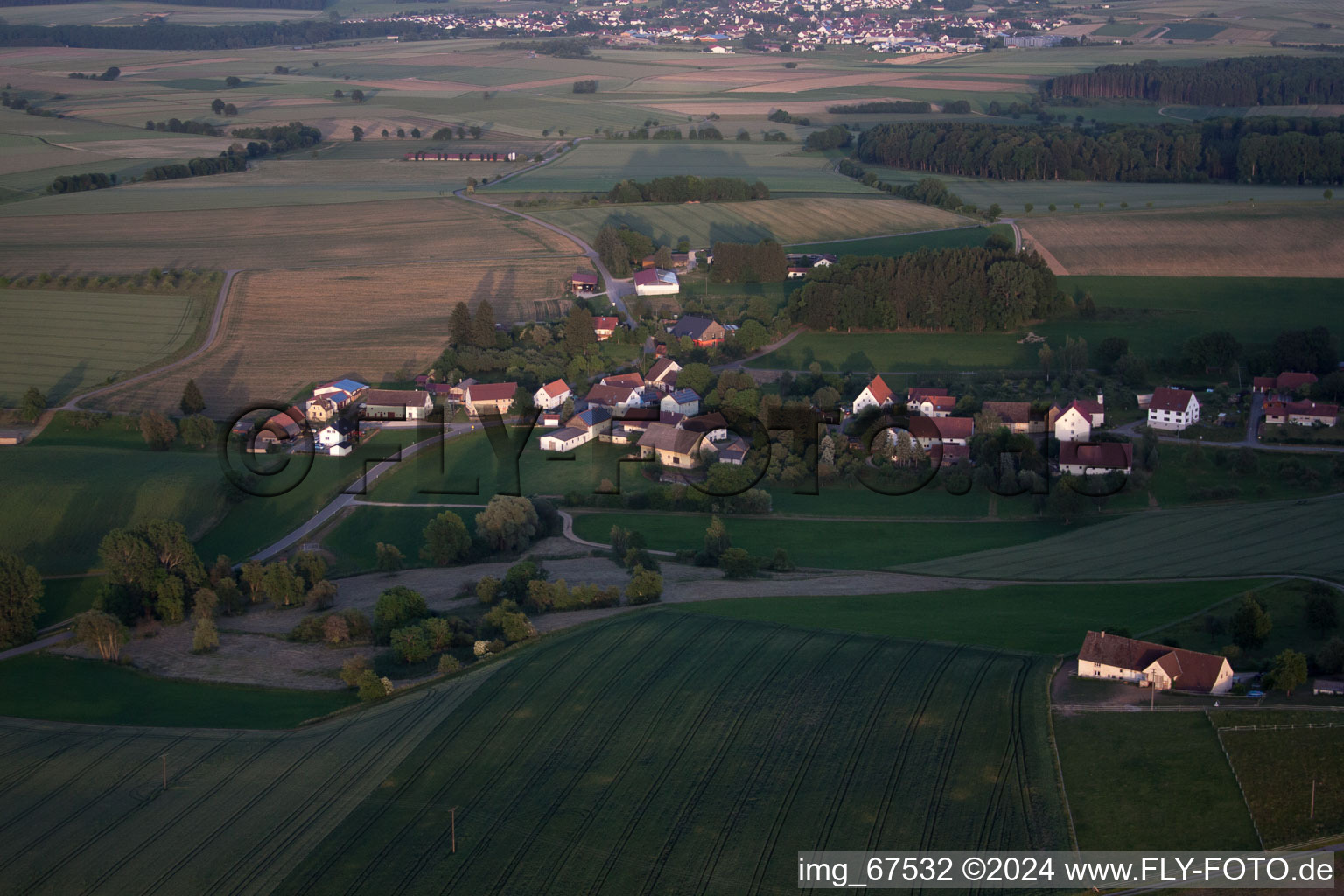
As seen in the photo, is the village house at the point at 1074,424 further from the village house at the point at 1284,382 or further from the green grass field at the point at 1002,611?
the green grass field at the point at 1002,611

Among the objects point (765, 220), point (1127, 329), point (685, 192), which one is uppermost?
point (685, 192)

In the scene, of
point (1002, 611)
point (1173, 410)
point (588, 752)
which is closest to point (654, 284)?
point (1173, 410)

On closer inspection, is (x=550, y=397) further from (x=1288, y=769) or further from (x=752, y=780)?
(x=1288, y=769)

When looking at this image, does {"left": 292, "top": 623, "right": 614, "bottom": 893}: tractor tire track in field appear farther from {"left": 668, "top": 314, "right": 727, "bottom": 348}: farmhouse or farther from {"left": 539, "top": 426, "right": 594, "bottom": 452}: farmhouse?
{"left": 668, "top": 314, "right": 727, "bottom": 348}: farmhouse

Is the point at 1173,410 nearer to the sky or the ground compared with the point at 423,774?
nearer to the sky

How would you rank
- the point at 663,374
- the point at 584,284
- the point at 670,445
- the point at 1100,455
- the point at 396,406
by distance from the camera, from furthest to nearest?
the point at 584,284 < the point at 663,374 < the point at 396,406 < the point at 670,445 < the point at 1100,455

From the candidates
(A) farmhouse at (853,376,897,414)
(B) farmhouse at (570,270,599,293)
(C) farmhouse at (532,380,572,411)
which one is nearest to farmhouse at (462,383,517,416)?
(C) farmhouse at (532,380,572,411)
